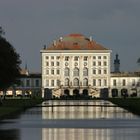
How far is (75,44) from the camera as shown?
165 meters

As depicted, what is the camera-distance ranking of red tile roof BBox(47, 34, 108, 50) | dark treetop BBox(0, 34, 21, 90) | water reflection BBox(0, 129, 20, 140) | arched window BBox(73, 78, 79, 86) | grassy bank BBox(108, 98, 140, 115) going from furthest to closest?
red tile roof BBox(47, 34, 108, 50) < arched window BBox(73, 78, 79, 86) < dark treetop BBox(0, 34, 21, 90) < grassy bank BBox(108, 98, 140, 115) < water reflection BBox(0, 129, 20, 140)

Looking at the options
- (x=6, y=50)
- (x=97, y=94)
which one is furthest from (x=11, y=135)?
(x=97, y=94)

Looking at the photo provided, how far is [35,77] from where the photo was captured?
172500mm

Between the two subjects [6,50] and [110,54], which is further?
[110,54]

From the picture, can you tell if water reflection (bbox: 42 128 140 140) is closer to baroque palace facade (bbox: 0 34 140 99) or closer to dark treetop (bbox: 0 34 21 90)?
dark treetop (bbox: 0 34 21 90)

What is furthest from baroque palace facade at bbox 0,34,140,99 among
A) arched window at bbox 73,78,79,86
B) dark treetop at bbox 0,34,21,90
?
dark treetop at bbox 0,34,21,90

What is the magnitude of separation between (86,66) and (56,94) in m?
12.1

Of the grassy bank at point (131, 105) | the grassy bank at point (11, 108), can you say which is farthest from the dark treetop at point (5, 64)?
the grassy bank at point (131, 105)

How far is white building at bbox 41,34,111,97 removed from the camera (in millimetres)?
161750

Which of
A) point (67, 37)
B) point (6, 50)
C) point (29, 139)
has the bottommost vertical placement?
point (29, 139)

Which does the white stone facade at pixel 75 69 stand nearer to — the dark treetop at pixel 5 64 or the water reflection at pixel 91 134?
the dark treetop at pixel 5 64

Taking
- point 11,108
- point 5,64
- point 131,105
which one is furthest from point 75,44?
point 11,108

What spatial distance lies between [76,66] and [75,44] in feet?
16.9

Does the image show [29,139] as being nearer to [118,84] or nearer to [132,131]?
[132,131]
